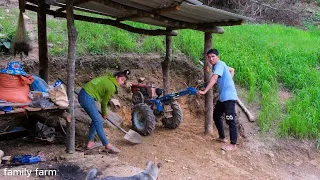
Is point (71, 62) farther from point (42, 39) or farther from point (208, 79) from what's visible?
point (208, 79)

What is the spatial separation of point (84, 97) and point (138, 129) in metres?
1.58

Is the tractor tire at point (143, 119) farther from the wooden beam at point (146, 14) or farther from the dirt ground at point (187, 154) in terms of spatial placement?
the wooden beam at point (146, 14)

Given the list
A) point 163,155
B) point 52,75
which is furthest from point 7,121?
point 163,155

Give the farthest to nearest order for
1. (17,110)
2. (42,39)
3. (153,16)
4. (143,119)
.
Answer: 1. (42,39)
2. (143,119)
3. (153,16)
4. (17,110)

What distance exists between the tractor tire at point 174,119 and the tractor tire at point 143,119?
57cm

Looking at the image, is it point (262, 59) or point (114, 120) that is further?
point (262, 59)

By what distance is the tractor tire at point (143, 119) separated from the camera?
6.56m

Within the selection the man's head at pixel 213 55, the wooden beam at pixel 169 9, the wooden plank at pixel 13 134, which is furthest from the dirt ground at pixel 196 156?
the wooden beam at pixel 169 9

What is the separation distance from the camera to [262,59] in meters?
9.34

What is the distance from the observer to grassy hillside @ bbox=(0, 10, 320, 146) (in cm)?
710

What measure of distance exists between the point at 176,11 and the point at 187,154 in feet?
7.73

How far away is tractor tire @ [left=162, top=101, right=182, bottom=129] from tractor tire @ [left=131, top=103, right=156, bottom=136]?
57cm

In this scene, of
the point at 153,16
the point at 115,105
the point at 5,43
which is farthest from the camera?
the point at 5,43

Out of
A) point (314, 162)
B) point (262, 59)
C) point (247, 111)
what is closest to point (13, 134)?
point (247, 111)
